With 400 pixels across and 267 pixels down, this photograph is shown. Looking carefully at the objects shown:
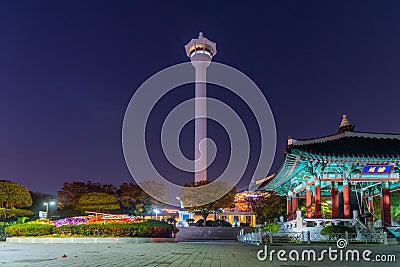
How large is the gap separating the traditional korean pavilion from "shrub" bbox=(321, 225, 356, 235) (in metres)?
3.45

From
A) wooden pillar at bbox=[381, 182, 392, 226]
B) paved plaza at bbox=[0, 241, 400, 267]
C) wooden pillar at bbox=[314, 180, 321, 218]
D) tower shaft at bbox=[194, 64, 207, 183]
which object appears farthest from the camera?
tower shaft at bbox=[194, 64, 207, 183]

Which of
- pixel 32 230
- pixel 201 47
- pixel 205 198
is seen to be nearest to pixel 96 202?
pixel 205 198

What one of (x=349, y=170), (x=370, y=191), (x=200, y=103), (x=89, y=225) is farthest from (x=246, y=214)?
(x=89, y=225)

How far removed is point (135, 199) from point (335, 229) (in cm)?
4025

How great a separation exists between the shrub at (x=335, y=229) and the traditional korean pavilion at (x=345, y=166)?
3449mm

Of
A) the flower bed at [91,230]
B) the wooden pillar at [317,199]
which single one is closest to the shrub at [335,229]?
the wooden pillar at [317,199]

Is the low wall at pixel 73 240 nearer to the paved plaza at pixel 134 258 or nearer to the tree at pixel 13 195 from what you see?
the paved plaza at pixel 134 258

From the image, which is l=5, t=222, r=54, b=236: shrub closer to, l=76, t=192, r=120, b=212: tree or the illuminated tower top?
l=76, t=192, r=120, b=212: tree

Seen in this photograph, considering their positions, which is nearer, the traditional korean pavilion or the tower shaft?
the traditional korean pavilion

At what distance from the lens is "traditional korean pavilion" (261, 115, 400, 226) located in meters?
29.1

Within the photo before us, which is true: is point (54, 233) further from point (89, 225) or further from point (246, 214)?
point (246, 214)

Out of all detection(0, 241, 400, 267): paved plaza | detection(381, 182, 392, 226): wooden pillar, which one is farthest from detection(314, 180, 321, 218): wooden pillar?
detection(0, 241, 400, 267): paved plaza

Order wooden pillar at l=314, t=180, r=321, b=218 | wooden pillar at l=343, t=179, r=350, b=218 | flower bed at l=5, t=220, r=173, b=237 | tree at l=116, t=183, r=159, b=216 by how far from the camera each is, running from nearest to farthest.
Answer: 1. flower bed at l=5, t=220, r=173, b=237
2. wooden pillar at l=343, t=179, r=350, b=218
3. wooden pillar at l=314, t=180, r=321, b=218
4. tree at l=116, t=183, r=159, b=216

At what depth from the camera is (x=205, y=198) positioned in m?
60.7
